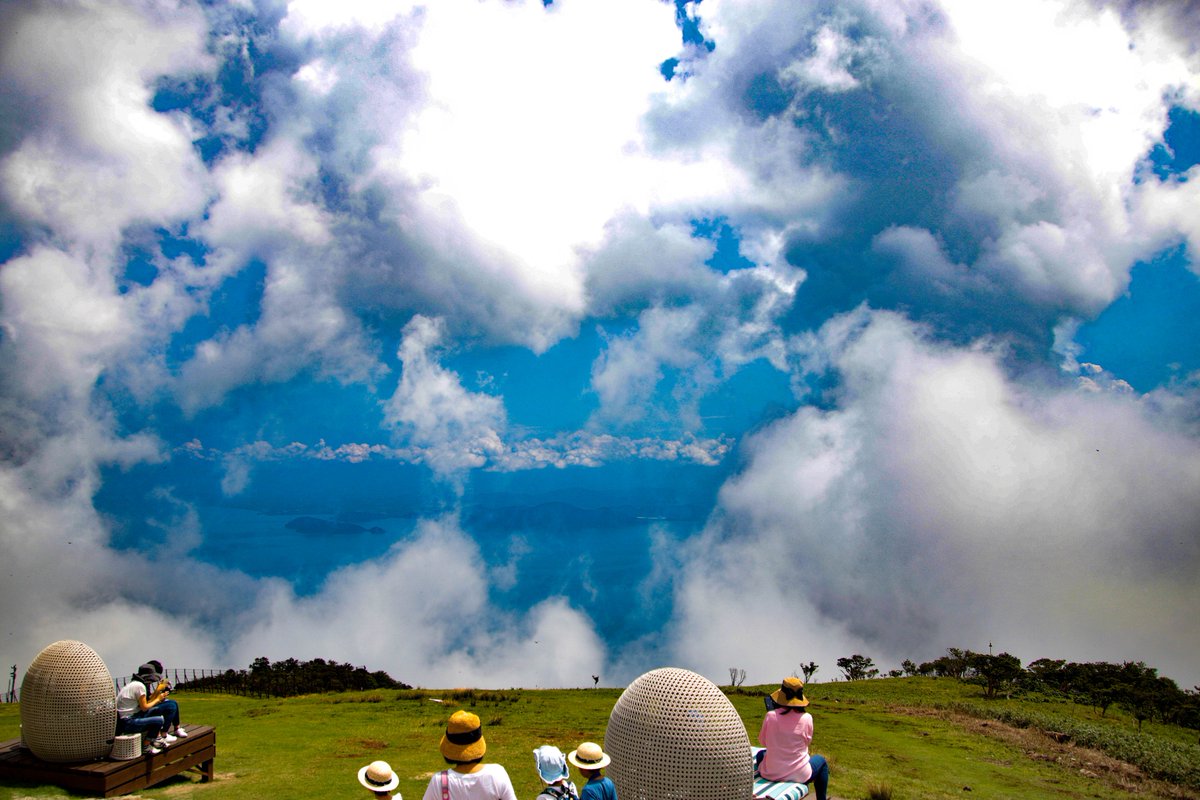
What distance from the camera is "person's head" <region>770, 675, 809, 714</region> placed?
513 inches

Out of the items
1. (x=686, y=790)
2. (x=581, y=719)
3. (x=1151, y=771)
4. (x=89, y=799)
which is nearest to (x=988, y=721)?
(x=1151, y=771)

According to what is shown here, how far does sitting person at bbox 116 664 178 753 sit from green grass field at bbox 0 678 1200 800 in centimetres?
115

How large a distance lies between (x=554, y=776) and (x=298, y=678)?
5903cm

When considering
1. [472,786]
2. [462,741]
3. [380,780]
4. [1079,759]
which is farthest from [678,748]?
[1079,759]

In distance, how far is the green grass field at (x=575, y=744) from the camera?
58.4 ft

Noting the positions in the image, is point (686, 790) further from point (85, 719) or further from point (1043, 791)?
point (1043, 791)

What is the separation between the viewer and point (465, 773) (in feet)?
29.5

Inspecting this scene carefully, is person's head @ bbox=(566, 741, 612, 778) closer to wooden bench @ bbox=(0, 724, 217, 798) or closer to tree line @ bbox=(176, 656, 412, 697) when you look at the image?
wooden bench @ bbox=(0, 724, 217, 798)

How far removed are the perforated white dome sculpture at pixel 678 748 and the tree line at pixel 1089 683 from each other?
122ft

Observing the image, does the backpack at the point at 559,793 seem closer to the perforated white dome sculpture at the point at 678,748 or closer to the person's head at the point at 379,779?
the person's head at the point at 379,779

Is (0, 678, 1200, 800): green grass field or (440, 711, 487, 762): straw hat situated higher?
(440, 711, 487, 762): straw hat

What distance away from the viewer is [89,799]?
13875 millimetres

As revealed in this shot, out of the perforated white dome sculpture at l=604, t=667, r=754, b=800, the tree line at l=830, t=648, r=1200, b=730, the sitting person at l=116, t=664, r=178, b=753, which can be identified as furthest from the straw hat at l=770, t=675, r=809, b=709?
the tree line at l=830, t=648, r=1200, b=730

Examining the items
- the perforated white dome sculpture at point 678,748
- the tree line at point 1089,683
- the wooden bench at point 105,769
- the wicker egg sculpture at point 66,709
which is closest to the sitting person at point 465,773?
the perforated white dome sculpture at point 678,748
